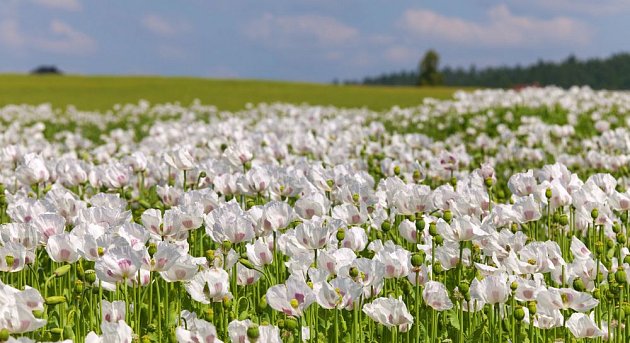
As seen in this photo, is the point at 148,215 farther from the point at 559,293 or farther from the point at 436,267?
the point at 559,293

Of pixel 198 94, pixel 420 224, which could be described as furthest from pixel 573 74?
pixel 420 224

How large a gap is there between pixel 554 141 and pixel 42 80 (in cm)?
6516

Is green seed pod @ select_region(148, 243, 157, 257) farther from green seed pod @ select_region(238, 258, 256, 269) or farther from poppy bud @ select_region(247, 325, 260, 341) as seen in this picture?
poppy bud @ select_region(247, 325, 260, 341)

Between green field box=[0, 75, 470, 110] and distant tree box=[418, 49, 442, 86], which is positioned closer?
green field box=[0, 75, 470, 110]

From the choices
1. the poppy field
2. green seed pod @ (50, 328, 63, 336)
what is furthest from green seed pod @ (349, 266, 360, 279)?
green seed pod @ (50, 328, 63, 336)

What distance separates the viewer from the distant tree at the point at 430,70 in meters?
115

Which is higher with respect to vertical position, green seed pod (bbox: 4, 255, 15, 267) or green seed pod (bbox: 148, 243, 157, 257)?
green seed pod (bbox: 148, 243, 157, 257)

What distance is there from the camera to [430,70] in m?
116

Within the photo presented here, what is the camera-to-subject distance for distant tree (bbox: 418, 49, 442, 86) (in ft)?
378


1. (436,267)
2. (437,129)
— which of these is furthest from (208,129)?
(436,267)

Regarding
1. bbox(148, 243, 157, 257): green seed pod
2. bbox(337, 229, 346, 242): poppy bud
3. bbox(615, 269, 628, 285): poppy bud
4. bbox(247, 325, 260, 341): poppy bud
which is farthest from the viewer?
bbox(337, 229, 346, 242): poppy bud

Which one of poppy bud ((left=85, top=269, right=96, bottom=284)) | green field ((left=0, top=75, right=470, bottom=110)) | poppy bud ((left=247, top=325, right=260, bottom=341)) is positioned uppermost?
poppy bud ((left=247, top=325, right=260, bottom=341))

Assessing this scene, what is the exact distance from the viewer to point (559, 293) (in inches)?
143

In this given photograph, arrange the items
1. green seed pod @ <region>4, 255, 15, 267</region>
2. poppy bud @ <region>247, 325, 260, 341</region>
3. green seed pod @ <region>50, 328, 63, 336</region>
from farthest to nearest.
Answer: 1. green seed pod @ <region>4, 255, 15, 267</region>
2. green seed pod @ <region>50, 328, 63, 336</region>
3. poppy bud @ <region>247, 325, 260, 341</region>
